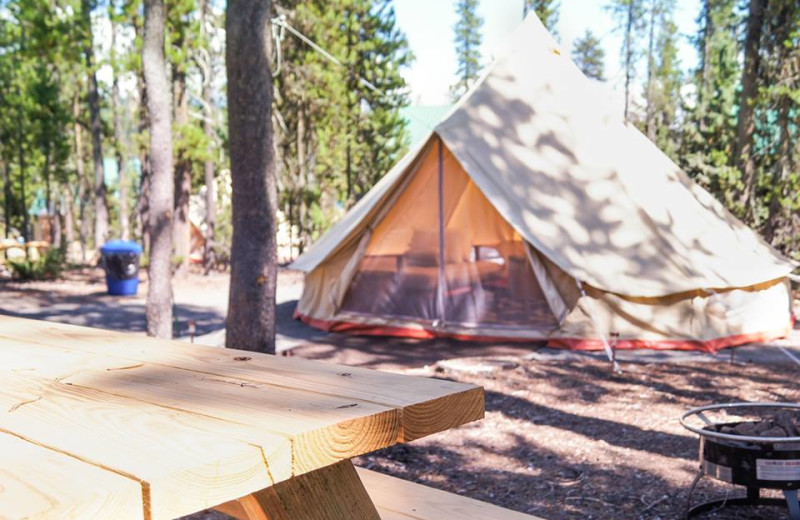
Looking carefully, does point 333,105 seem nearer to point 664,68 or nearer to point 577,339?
point 577,339

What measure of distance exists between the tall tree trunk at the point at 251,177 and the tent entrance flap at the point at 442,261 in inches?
145

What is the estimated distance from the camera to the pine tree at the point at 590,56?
49.9 metres

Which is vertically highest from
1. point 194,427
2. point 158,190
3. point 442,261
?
point 158,190

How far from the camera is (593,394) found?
19.6 ft

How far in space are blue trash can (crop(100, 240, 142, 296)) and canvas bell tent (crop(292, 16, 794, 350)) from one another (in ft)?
17.2

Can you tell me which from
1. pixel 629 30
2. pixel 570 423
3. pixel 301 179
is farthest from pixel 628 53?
pixel 570 423

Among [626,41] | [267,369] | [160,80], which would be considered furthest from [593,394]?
[626,41]

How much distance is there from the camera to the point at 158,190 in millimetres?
7609

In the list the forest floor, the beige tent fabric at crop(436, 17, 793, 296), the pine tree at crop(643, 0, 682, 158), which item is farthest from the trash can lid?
the pine tree at crop(643, 0, 682, 158)

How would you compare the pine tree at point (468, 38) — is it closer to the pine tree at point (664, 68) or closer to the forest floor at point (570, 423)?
the pine tree at point (664, 68)

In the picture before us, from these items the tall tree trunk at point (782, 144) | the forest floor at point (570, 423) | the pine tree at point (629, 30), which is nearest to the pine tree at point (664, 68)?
the pine tree at point (629, 30)

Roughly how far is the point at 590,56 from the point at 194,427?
52.4 meters

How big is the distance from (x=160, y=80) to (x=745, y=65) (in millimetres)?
9994

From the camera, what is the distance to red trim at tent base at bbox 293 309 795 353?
25.7ft
